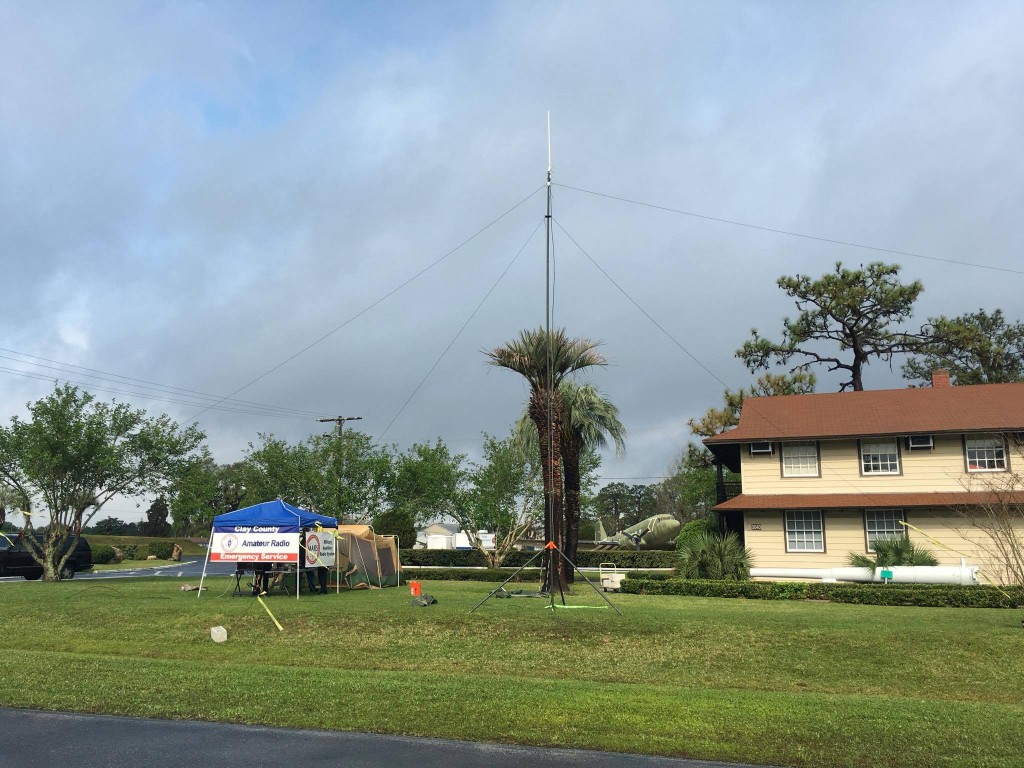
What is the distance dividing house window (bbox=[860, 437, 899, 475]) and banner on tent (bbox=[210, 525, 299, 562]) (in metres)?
20.7

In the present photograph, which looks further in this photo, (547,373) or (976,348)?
(976,348)

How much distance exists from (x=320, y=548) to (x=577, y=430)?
1091cm

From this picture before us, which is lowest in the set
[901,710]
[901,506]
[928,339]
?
[901,710]

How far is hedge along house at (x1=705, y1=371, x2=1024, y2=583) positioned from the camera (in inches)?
1122

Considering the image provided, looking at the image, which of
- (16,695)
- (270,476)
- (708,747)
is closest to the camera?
(708,747)

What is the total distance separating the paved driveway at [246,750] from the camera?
7.85m

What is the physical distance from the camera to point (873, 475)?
30.1 m

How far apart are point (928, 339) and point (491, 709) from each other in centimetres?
4808

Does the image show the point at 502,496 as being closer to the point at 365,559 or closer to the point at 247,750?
the point at 365,559

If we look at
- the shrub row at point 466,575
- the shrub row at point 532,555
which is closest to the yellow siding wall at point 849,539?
the shrub row at point 466,575

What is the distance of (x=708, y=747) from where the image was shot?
8.56 metres

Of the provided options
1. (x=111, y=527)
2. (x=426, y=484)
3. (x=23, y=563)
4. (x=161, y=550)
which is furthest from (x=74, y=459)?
(x=111, y=527)

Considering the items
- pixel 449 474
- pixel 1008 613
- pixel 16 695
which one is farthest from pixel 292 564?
pixel 449 474

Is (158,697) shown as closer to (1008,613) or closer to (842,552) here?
(1008,613)
